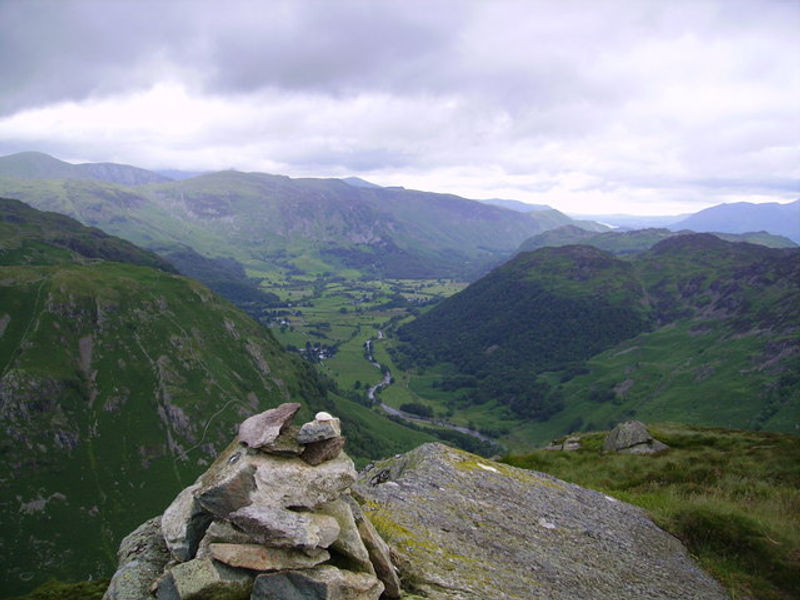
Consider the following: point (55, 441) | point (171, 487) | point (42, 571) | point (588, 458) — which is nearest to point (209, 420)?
point (171, 487)

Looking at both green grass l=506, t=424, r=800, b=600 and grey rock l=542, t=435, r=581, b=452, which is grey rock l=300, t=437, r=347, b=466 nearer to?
green grass l=506, t=424, r=800, b=600

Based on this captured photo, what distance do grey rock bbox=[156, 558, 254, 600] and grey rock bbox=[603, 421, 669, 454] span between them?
128 ft

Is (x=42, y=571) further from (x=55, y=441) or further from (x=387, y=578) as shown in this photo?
(x=387, y=578)

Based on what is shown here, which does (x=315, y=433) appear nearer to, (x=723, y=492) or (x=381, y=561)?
(x=381, y=561)

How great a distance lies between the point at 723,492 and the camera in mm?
27328

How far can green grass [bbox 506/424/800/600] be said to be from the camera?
19.0 meters

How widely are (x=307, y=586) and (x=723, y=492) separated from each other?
28.2 m

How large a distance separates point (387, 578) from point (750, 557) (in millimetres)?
17588

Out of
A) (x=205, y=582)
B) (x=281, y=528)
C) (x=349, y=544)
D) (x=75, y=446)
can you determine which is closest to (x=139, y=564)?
(x=205, y=582)

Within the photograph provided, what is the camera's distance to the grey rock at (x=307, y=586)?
34.9 feet

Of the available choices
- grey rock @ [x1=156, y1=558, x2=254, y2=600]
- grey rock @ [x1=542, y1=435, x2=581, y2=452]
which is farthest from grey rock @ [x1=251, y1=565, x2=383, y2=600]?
grey rock @ [x1=542, y1=435, x2=581, y2=452]

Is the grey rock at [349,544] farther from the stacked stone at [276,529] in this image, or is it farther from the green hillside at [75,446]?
the green hillside at [75,446]

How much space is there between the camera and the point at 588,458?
39188mm

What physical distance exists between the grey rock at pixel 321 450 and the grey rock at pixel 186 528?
3.12 meters
